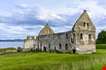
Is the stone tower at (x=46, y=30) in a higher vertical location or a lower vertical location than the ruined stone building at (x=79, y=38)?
higher

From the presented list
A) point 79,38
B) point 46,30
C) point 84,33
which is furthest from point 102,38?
point 79,38

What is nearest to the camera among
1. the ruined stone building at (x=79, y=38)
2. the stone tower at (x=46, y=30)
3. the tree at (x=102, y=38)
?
the ruined stone building at (x=79, y=38)

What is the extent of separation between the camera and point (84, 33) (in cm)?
7125

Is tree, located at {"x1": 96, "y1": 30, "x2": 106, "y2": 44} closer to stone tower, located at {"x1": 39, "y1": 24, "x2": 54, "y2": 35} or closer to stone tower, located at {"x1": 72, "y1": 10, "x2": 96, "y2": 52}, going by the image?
stone tower, located at {"x1": 39, "y1": 24, "x2": 54, "y2": 35}

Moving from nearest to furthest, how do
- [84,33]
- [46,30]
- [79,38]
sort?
[79,38] < [84,33] < [46,30]

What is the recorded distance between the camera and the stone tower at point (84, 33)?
6975cm

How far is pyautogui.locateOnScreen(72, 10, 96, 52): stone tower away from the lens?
69750 millimetres

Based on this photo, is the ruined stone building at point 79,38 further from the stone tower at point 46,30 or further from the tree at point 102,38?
the tree at point 102,38

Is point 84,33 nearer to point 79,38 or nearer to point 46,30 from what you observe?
point 79,38

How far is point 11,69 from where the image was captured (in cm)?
3198

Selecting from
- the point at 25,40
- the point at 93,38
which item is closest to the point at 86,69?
the point at 93,38

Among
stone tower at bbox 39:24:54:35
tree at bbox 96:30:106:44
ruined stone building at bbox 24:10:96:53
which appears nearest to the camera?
ruined stone building at bbox 24:10:96:53

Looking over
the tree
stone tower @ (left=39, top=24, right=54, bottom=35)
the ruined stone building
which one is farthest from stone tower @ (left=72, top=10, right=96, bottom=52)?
the tree

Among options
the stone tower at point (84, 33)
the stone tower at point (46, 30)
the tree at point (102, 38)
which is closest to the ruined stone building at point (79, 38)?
the stone tower at point (84, 33)
